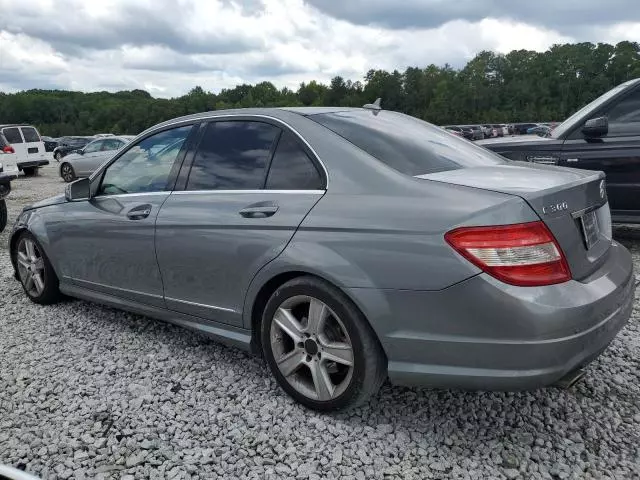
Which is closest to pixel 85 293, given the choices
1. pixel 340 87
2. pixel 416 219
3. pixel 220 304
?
pixel 220 304

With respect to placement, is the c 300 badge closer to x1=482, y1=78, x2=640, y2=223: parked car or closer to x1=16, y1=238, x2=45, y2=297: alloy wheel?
x1=482, y1=78, x2=640, y2=223: parked car

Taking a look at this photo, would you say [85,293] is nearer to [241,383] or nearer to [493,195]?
[241,383]

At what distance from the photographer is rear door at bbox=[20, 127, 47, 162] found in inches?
812

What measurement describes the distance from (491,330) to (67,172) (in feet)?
61.6

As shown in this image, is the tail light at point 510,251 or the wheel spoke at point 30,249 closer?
the tail light at point 510,251

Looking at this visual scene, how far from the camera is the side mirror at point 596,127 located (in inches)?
220

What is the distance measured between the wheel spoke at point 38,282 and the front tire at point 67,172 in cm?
1493

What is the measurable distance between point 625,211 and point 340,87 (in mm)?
99552

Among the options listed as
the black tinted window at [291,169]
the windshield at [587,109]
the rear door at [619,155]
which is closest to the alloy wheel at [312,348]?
the black tinted window at [291,169]

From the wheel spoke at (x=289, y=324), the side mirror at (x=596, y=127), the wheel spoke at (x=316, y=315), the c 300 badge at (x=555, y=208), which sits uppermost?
the c 300 badge at (x=555, y=208)

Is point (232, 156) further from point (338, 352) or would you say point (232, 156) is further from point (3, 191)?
point (3, 191)

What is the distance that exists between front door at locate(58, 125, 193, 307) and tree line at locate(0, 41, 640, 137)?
80.3 metres

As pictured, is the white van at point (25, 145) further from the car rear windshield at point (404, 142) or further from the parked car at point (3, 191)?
the car rear windshield at point (404, 142)

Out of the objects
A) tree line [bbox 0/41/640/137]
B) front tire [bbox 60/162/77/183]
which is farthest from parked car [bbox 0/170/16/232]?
tree line [bbox 0/41/640/137]
